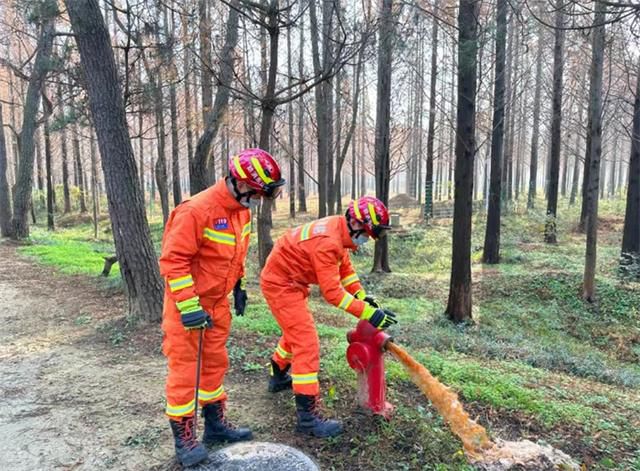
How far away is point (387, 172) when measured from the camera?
12.8 meters

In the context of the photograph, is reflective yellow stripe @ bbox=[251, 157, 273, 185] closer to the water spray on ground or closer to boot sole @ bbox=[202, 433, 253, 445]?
the water spray on ground

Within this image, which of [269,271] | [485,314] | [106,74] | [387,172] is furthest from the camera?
[387,172]

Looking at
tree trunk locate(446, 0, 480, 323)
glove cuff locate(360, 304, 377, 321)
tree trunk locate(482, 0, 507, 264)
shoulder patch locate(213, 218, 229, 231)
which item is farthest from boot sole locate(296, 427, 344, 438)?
tree trunk locate(482, 0, 507, 264)

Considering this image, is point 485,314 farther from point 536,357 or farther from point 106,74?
point 106,74

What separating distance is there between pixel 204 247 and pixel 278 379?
1757 millimetres

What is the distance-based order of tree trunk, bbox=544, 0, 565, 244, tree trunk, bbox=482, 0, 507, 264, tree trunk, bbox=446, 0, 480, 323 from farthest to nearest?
1. tree trunk, bbox=544, 0, 565, 244
2. tree trunk, bbox=482, 0, 507, 264
3. tree trunk, bbox=446, 0, 480, 323

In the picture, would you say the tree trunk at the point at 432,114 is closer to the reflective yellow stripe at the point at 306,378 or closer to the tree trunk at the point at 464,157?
the tree trunk at the point at 464,157

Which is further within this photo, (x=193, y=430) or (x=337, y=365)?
(x=337, y=365)

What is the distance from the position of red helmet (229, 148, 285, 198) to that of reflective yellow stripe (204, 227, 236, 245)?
37 centimetres

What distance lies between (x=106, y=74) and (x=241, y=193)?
4.10 m

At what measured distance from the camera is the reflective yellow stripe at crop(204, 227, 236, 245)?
315cm

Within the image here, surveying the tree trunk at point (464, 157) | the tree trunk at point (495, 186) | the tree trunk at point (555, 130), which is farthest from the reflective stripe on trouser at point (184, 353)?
the tree trunk at point (555, 130)

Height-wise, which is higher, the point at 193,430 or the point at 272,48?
the point at 272,48

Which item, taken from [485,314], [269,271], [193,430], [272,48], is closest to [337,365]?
[269,271]
